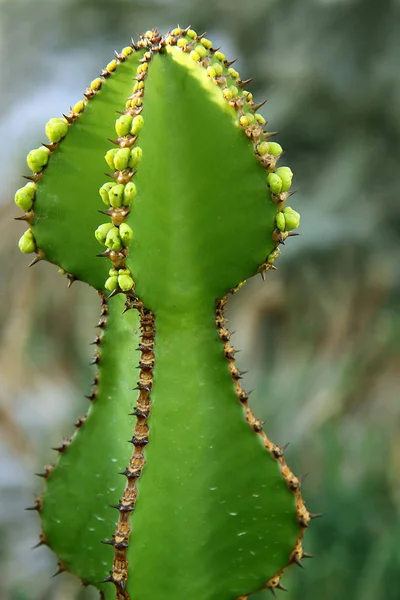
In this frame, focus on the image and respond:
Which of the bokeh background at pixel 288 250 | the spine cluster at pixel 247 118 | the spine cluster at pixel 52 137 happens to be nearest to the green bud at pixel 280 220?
the spine cluster at pixel 247 118

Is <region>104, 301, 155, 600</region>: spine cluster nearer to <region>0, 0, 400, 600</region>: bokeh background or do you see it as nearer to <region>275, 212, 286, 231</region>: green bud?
<region>275, 212, 286, 231</region>: green bud

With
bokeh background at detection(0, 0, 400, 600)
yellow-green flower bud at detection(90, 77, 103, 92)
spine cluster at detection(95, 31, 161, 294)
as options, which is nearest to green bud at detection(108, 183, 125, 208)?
spine cluster at detection(95, 31, 161, 294)

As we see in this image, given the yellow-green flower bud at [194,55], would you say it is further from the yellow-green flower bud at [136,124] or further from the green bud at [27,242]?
the green bud at [27,242]

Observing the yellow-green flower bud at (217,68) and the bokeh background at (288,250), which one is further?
the bokeh background at (288,250)

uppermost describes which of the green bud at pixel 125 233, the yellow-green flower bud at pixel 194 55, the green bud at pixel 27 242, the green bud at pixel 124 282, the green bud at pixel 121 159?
the green bud at pixel 27 242

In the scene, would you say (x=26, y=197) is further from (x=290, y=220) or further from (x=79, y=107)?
(x=290, y=220)

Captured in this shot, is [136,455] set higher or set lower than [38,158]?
lower

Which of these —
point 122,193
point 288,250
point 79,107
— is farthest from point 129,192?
point 288,250
